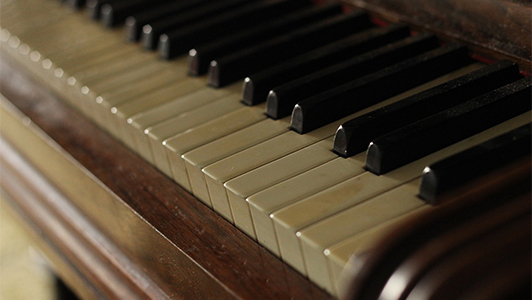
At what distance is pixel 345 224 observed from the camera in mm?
839

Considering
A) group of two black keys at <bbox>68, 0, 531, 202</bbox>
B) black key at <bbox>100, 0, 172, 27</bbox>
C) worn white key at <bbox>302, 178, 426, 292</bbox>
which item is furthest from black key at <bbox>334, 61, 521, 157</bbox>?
black key at <bbox>100, 0, 172, 27</bbox>

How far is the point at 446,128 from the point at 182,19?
839 mm

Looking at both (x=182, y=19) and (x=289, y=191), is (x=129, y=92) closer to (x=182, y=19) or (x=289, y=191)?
(x=182, y=19)

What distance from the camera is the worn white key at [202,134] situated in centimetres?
111

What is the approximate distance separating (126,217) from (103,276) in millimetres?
211

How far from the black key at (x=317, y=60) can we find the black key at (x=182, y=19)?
0.39 meters

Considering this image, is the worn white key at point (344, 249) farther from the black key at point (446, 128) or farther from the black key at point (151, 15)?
the black key at point (151, 15)

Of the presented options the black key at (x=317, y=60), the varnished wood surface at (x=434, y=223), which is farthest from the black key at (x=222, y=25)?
the varnished wood surface at (x=434, y=223)

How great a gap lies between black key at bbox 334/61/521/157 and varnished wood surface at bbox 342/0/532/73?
2.4 inches

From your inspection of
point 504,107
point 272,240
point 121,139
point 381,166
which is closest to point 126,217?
point 121,139

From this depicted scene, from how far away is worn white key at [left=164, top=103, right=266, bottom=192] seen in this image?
1.11 meters

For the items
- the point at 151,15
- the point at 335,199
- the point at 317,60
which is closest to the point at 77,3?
the point at 151,15

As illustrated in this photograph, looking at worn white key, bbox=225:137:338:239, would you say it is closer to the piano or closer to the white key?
the piano

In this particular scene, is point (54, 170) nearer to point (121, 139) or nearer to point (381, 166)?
point (121, 139)
